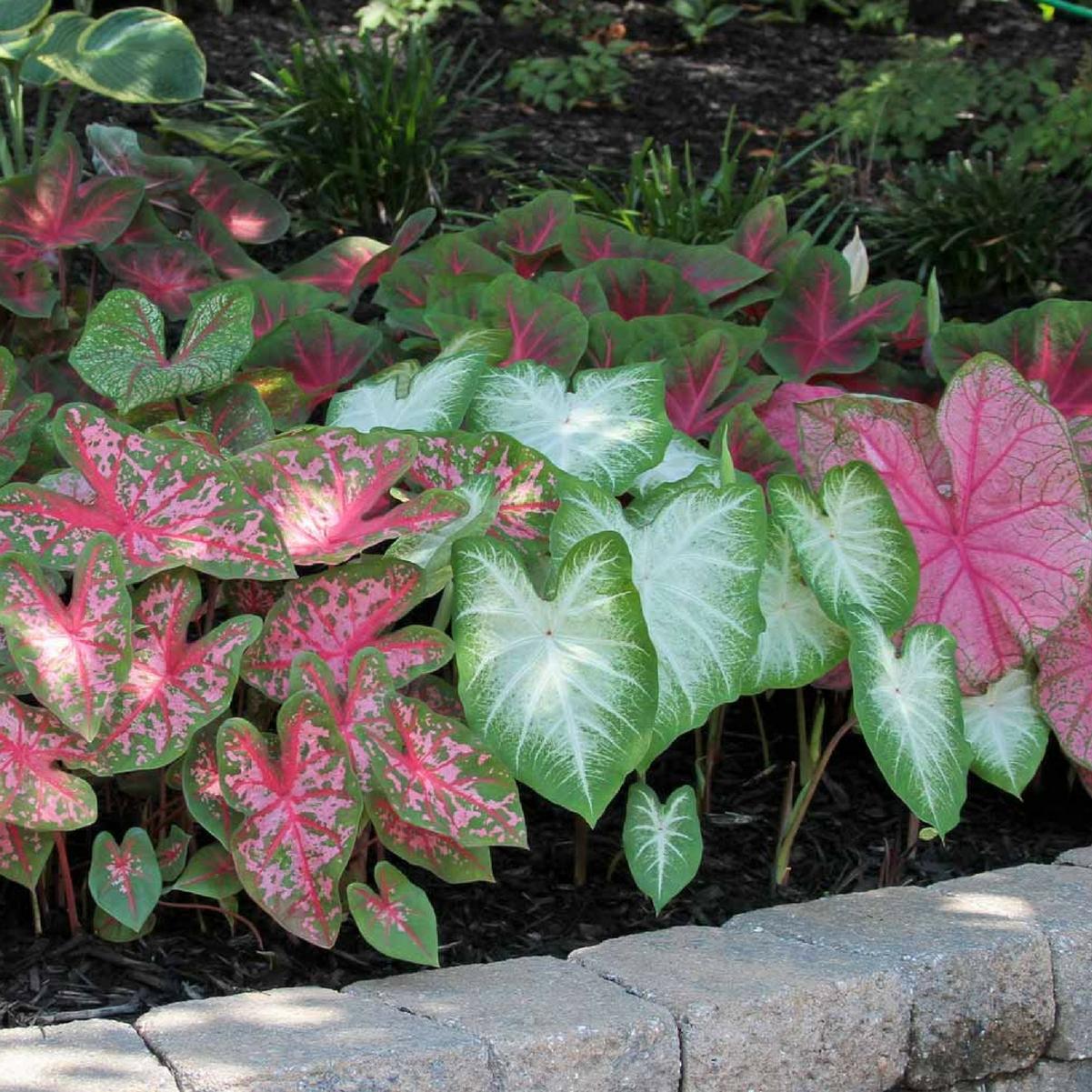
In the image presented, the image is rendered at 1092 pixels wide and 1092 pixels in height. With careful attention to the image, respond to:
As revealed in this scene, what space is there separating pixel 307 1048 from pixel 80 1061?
0.22 metres

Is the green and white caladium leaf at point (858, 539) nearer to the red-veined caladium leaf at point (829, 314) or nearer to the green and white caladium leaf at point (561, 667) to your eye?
the green and white caladium leaf at point (561, 667)

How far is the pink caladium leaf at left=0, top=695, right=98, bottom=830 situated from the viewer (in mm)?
1755

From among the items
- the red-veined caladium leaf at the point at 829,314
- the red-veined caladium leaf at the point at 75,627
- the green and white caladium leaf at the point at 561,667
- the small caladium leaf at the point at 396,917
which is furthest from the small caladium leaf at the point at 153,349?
the red-veined caladium leaf at the point at 829,314

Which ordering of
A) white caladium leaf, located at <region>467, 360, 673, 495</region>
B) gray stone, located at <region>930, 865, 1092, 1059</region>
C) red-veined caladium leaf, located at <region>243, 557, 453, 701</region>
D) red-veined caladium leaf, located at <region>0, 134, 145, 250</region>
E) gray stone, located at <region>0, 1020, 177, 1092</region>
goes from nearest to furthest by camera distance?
gray stone, located at <region>0, 1020, 177, 1092</region> < red-veined caladium leaf, located at <region>243, 557, 453, 701</region> < gray stone, located at <region>930, 865, 1092, 1059</region> < white caladium leaf, located at <region>467, 360, 673, 495</region> < red-veined caladium leaf, located at <region>0, 134, 145, 250</region>

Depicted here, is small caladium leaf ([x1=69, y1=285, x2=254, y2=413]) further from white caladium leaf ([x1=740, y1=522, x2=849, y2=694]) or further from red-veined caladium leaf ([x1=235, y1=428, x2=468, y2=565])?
white caladium leaf ([x1=740, y1=522, x2=849, y2=694])

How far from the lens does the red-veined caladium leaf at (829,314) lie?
283cm

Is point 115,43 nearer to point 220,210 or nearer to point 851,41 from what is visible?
point 220,210

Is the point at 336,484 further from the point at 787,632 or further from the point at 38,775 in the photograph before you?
the point at 787,632

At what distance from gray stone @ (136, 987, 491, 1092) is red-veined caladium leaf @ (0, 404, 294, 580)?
0.48 m

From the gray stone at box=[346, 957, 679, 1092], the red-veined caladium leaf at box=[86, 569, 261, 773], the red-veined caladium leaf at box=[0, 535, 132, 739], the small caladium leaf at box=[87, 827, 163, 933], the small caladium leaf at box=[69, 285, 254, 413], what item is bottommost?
the gray stone at box=[346, 957, 679, 1092]

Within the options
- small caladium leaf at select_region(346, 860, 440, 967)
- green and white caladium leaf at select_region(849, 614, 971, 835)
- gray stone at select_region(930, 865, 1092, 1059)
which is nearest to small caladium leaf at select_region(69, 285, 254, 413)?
small caladium leaf at select_region(346, 860, 440, 967)

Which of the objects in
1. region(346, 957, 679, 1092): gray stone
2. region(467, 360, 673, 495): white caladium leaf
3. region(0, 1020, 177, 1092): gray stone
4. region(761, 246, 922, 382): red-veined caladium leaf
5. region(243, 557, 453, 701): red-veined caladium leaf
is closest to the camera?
region(0, 1020, 177, 1092): gray stone

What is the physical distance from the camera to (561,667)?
189 cm

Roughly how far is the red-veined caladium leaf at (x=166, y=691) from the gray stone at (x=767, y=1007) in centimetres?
53
